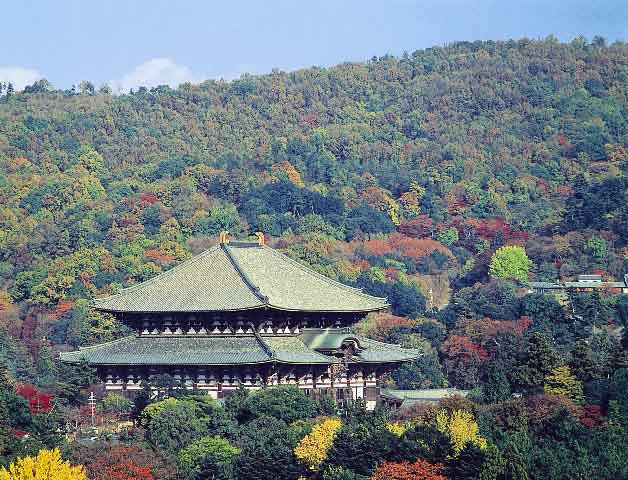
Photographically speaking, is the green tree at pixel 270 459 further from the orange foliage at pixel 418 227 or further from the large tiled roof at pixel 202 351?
the orange foliage at pixel 418 227

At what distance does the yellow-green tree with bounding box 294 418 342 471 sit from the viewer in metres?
51.4

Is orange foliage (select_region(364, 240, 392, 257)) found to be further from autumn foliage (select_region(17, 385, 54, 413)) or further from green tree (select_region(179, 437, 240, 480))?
green tree (select_region(179, 437, 240, 480))

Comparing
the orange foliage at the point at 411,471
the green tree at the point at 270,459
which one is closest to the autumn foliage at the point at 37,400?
the green tree at the point at 270,459

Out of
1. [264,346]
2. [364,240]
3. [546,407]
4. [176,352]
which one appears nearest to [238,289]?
[264,346]

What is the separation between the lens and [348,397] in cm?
6438

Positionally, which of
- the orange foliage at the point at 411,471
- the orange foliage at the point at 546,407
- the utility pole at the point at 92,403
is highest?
the utility pole at the point at 92,403

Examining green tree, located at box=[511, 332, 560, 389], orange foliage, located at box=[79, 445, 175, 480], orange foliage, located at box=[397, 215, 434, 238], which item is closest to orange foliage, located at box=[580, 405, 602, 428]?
green tree, located at box=[511, 332, 560, 389]

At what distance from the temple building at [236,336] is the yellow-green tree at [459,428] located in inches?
311

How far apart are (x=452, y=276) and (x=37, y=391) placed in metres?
77.7

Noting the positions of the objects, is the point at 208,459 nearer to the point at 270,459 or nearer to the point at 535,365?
the point at 270,459

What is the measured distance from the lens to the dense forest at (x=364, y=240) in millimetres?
52094

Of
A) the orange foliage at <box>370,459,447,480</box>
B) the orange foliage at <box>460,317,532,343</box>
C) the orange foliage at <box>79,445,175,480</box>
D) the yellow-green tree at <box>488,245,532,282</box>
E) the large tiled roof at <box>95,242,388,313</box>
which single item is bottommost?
the orange foliage at <box>370,459,447,480</box>

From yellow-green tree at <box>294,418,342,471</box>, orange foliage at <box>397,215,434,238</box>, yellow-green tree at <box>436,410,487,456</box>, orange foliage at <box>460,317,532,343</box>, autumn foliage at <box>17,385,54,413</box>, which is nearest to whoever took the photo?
yellow-green tree at <box>436,410,487,456</box>

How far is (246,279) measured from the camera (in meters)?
63.8
